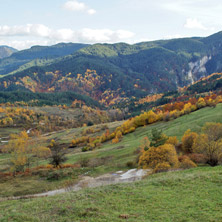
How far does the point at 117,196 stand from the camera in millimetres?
29547

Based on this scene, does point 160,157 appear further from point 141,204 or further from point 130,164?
point 141,204

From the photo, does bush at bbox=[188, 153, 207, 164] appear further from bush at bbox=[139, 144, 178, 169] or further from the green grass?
the green grass

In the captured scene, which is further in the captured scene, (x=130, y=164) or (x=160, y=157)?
(x=130, y=164)

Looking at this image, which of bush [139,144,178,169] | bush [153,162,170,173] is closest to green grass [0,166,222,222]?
bush [153,162,170,173]

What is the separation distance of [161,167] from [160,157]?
3.65 m

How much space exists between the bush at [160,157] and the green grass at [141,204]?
58.1 feet

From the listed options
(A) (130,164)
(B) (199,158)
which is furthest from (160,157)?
(A) (130,164)

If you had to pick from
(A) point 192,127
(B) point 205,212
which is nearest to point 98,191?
(B) point 205,212

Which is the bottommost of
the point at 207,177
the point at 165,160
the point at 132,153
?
the point at 132,153

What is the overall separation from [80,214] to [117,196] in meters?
7.08

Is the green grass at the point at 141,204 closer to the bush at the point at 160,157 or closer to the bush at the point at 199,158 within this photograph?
the bush at the point at 199,158

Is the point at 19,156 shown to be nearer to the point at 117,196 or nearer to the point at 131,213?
the point at 117,196

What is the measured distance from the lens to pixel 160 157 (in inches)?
2120

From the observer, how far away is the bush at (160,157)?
171ft
